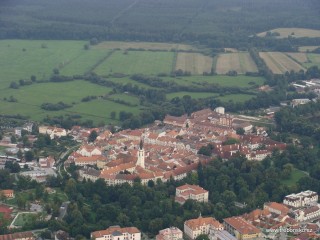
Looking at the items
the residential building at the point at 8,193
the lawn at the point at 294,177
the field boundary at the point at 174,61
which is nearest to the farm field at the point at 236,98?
the field boundary at the point at 174,61

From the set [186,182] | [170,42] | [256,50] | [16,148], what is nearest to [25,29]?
[170,42]

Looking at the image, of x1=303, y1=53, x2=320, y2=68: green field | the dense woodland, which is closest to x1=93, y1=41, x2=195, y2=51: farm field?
the dense woodland

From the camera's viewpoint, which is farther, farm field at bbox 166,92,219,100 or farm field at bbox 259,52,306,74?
farm field at bbox 259,52,306,74

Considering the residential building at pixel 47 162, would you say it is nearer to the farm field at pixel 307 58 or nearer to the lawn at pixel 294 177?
the lawn at pixel 294 177

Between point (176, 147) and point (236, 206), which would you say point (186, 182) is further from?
point (176, 147)

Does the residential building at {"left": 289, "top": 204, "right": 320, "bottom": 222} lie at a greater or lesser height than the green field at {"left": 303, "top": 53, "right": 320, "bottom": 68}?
lesser

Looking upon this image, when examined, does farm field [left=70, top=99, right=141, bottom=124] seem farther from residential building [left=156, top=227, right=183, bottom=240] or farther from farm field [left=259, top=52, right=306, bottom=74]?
residential building [left=156, top=227, right=183, bottom=240]

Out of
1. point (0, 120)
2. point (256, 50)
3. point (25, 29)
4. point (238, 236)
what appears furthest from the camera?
point (25, 29)

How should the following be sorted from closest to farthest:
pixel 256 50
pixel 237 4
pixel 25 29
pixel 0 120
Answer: pixel 0 120 < pixel 256 50 < pixel 25 29 < pixel 237 4
